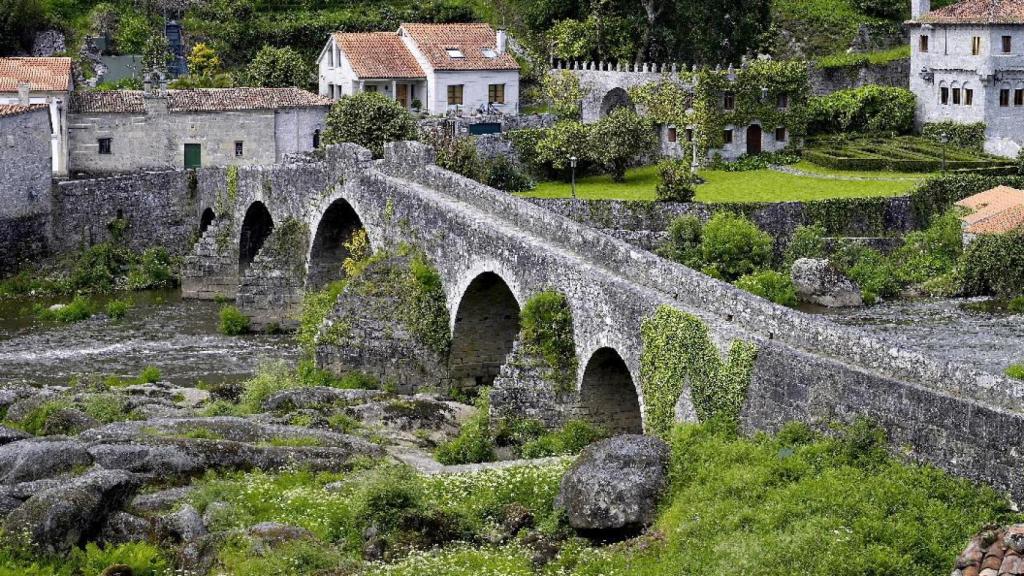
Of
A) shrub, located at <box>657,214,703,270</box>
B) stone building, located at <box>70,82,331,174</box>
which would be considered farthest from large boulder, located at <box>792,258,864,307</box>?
stone building, located at <box>70,82,331,174</box>

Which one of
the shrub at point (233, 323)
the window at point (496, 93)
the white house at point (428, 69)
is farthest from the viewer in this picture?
the window at point (496, 93)

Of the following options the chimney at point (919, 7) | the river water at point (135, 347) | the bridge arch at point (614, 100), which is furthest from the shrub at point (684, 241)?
the chimney at point (919, 7)

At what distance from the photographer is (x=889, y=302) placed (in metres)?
59.5

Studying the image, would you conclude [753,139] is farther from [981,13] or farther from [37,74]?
[37,74]

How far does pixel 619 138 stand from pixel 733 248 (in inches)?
461

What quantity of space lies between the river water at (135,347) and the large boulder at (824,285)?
1597 cm

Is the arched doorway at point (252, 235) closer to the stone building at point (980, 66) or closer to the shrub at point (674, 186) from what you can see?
the shrub at point (674, 186)

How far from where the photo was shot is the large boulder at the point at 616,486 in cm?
3048

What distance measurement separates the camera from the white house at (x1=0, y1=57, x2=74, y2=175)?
222 ft

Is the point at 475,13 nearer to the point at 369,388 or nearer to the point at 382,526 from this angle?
the point at 369,388

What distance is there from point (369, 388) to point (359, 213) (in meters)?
7.47

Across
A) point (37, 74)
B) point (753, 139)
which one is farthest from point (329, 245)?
point (753, 139)

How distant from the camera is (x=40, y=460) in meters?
34.2

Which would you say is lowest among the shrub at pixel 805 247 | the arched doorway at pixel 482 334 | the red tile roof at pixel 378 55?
the arched doorway at pixel 482 334
